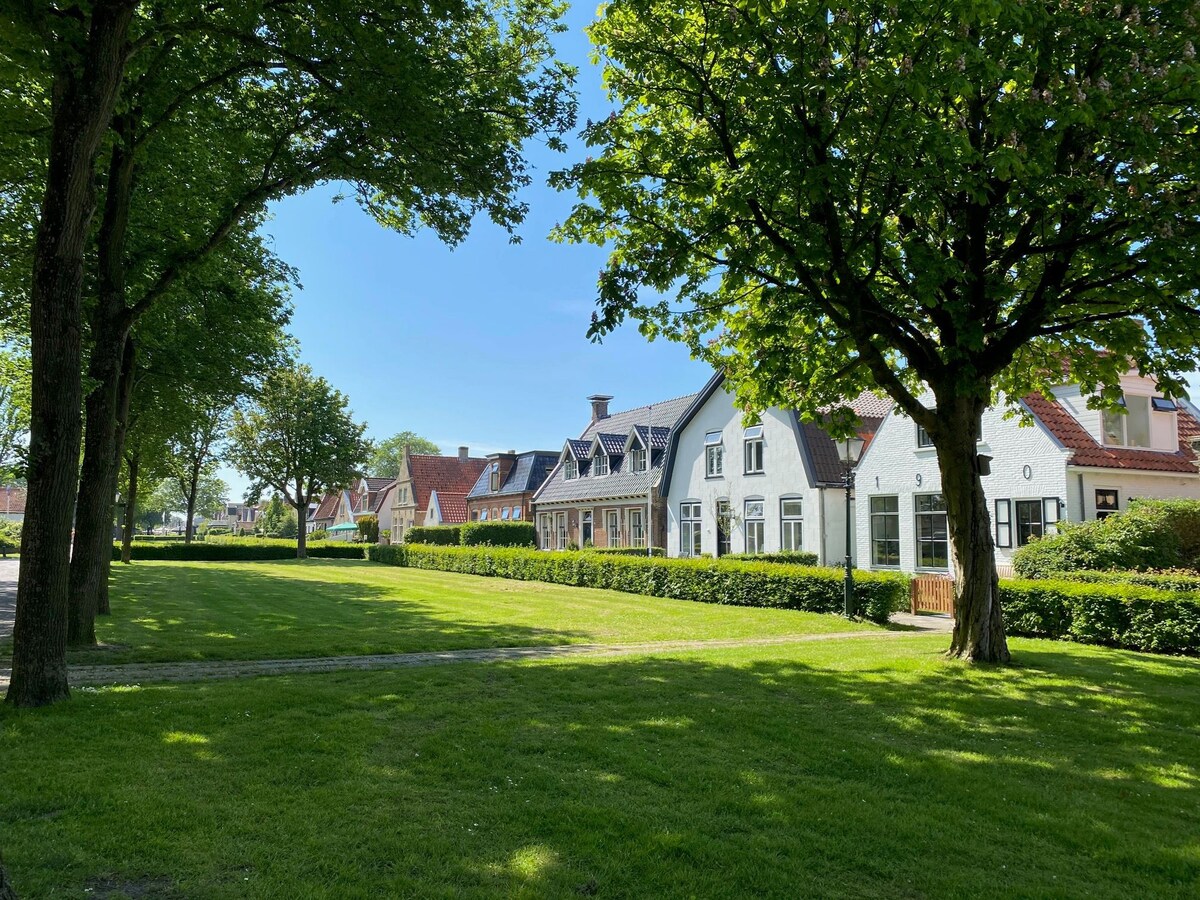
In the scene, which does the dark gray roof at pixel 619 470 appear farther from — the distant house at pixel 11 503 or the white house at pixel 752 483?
the distant house at pixel 11 503

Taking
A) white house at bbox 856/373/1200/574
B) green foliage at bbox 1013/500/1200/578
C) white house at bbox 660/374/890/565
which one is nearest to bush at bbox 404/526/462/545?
white house at bbox 660/374/890/565

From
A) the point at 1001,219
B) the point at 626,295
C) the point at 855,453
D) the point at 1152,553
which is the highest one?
the point at 1001,219

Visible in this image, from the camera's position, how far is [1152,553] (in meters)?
17.2

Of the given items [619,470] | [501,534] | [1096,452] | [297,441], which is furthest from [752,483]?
[297,441]

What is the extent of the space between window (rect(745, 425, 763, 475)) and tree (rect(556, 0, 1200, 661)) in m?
17.9

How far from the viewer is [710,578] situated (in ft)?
71.5

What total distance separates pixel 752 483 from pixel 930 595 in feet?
39.5

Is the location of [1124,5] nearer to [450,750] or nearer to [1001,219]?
Result: [1001,219]

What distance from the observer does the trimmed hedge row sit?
45737 mm

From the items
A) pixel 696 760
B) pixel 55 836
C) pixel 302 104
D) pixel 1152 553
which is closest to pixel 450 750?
pixel 696 760

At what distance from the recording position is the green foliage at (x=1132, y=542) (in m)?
17.3

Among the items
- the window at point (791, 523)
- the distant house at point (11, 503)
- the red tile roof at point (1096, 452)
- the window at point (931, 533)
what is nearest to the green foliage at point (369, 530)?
the window at point (791, 523)

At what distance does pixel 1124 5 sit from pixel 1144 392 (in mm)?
16918

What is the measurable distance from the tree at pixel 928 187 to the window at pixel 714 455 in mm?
19730
